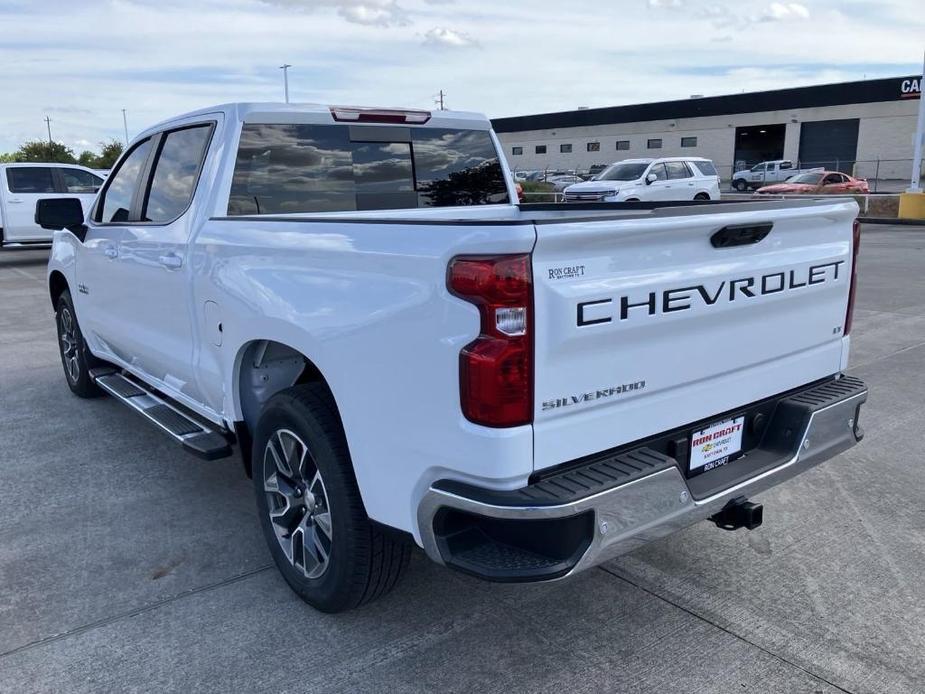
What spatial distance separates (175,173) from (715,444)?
3.22 metres

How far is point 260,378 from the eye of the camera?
147 inches

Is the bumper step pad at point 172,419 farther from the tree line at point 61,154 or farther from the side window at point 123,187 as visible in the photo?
the tree line at point 61,154

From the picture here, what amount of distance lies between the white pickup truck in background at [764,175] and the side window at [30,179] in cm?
3618

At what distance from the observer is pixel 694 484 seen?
2.94 m

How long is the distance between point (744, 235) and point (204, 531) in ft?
9.57

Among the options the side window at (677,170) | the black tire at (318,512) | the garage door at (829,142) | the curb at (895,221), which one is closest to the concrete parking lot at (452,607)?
the black tire at (318,512)

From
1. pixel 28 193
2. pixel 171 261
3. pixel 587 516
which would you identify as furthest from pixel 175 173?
pixel 28 193

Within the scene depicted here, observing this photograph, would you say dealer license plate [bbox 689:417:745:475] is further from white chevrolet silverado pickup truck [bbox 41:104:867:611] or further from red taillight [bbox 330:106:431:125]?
red taillight [bbox 330:106:431:125]

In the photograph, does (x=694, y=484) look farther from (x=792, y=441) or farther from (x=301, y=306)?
(x=301, y=306)

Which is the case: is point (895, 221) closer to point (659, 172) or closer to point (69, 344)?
point (659, 172)

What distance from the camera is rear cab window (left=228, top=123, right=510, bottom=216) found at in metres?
4.13

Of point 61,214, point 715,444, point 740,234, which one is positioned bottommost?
point 715,444

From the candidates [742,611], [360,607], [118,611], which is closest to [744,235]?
[742,611]

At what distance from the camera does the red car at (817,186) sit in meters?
30.4
